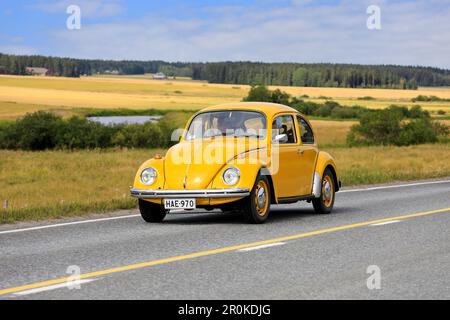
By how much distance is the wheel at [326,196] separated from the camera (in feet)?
48.6

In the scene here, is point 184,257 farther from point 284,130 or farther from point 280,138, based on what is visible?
point 284,130

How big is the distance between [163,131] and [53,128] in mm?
9561

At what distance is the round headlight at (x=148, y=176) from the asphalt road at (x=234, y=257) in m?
0.65

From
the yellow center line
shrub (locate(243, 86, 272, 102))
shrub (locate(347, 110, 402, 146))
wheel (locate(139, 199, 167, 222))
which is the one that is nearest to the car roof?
wheel (locate(139, 199, 167, 222))

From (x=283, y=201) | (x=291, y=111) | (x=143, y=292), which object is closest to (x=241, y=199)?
(x=283, y=201)

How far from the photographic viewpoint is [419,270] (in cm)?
891

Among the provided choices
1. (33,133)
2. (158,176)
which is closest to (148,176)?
(158,176)

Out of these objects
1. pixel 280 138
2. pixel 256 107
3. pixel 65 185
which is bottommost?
pixel 65 185

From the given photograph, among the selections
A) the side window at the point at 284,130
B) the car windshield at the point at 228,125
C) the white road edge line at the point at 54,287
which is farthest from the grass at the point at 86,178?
the white road edge line at the point at 54,287

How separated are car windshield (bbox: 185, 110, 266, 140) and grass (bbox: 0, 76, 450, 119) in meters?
88.8

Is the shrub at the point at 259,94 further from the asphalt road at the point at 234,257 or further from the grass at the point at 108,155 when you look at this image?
the asphalt road at the point at 234,257

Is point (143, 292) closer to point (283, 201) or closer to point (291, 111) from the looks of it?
point (283, 201)

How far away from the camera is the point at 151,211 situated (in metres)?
13.5

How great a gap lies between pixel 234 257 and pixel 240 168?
3.11m
